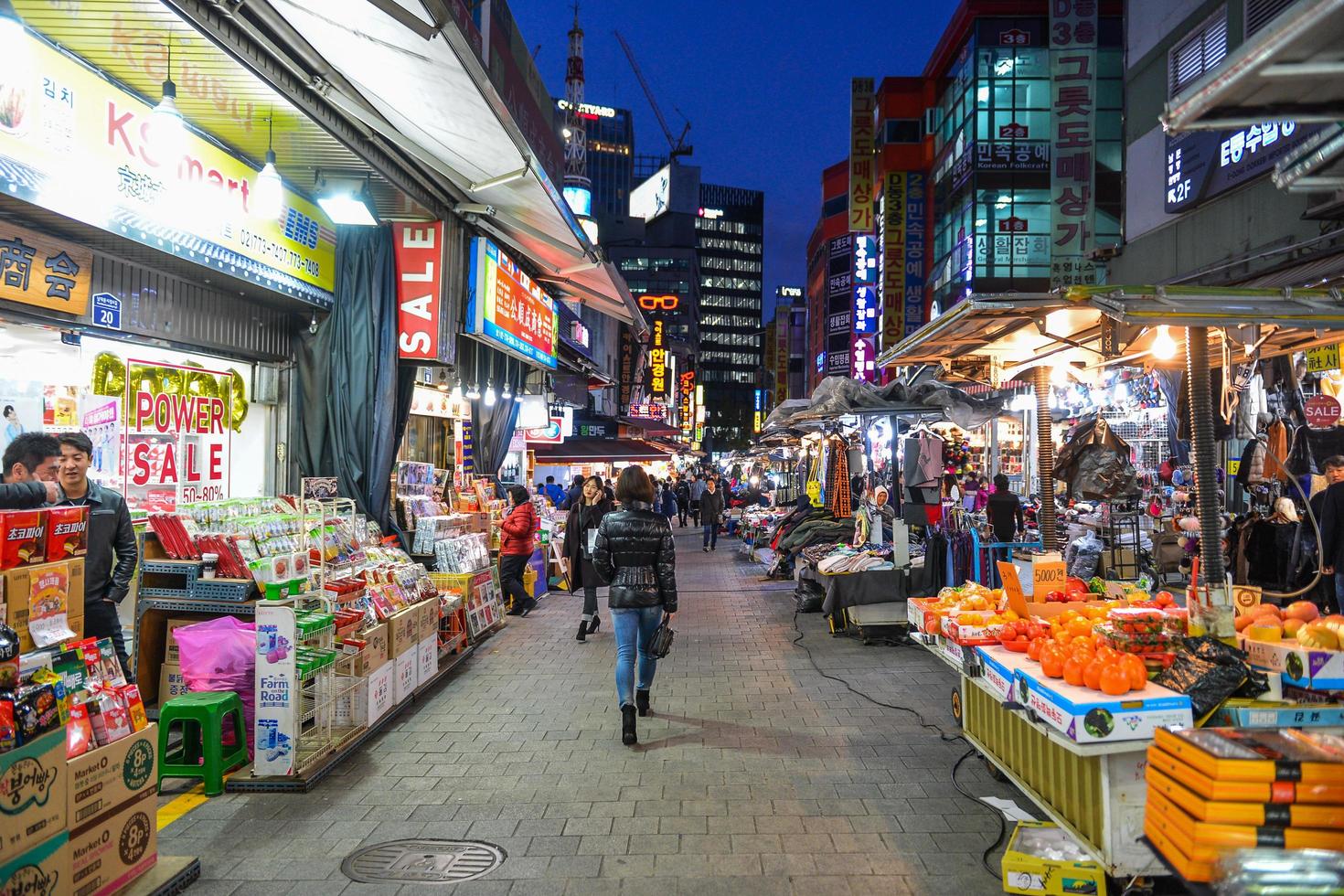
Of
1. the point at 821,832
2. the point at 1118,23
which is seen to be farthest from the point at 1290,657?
the point at 1118,23

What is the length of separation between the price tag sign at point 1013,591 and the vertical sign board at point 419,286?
19.8 ft


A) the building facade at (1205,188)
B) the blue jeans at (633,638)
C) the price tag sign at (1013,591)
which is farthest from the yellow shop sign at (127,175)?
the building facade at (1205,188)

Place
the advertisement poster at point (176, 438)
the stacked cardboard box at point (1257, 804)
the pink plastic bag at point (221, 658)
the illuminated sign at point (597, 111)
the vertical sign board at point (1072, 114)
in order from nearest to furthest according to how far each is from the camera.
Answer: the stacked cardboard box at point (1257, 804), the pink plastic bag at point (221, 658), the advertisement poster at point (176, 438), the vertical sign board at point (1072, 114), the illuminated sign at point (597, 111)

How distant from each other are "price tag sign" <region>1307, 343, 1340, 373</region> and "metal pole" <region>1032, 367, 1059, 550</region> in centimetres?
226

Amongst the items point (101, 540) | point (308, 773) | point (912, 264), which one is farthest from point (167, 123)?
point (912, 264)

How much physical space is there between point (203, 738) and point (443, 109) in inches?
193

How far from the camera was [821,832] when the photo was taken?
445 cm

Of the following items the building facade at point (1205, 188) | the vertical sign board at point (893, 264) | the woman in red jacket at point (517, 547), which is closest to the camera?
the building facade at point (1205, 188)

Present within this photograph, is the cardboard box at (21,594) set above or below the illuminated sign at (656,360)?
below

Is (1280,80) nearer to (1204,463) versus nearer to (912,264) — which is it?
Result: (1204,463)

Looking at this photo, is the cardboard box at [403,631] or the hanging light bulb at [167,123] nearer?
the hanging light bulb at [167,123]

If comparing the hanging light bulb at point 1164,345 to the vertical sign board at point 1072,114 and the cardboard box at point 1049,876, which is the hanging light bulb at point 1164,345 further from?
the vertical sign board at point 1072,114

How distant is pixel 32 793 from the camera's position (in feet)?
10.2

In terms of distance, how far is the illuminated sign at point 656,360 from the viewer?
134ft
